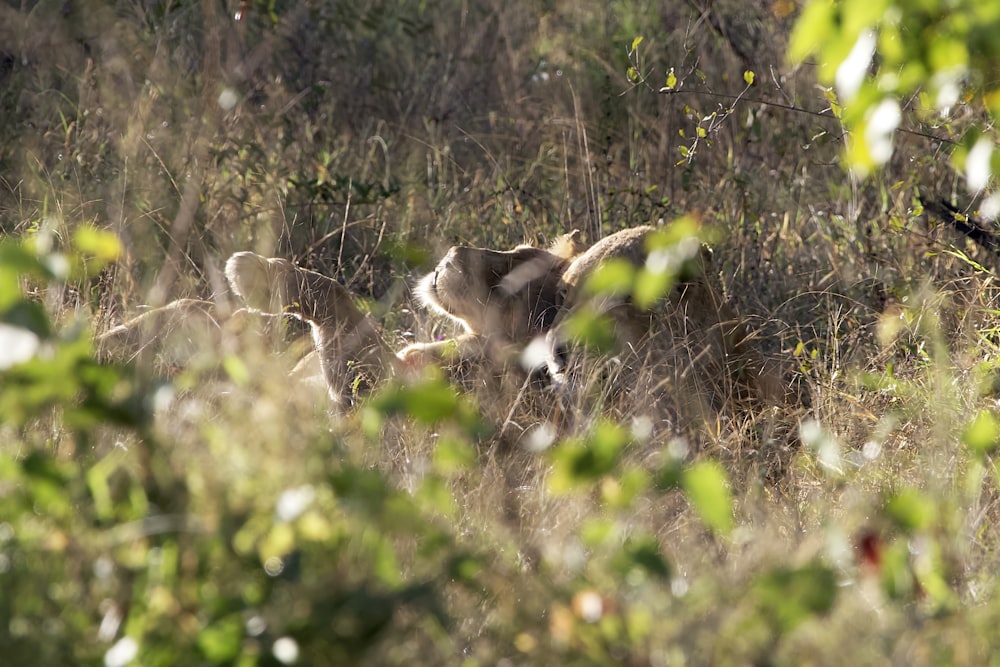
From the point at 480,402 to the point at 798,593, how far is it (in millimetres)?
2295

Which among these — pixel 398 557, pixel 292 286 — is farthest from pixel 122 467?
pixel 292 286

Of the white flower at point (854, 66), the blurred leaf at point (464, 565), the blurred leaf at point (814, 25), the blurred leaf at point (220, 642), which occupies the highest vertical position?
the blurred leaf at point (814, 25)

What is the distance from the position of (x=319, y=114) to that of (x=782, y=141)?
9.09 feet

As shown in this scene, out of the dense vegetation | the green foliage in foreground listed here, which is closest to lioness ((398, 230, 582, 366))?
the dense vegetation

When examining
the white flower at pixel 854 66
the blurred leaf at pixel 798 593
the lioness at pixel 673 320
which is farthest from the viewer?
the lioness at pixel 673 320

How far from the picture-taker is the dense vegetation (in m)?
1.95

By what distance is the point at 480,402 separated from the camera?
4.07 m

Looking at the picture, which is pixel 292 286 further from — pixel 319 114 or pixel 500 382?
pixel 319 114

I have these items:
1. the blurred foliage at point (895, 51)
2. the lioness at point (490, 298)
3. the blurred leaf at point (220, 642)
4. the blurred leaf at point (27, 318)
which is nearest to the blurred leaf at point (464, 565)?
the blurred leaf at point (220, 642)

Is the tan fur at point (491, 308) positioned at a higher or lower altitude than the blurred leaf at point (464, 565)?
lower

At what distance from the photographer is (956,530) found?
101 inches

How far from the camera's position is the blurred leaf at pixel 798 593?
1.82m

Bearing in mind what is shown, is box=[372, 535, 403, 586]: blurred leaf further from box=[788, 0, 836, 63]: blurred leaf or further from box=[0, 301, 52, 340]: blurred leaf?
box=[788, 0, 836, 63]: blurred leaf

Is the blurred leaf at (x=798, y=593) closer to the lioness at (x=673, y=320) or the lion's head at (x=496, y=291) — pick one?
the lioness at (x=673, y=320)
